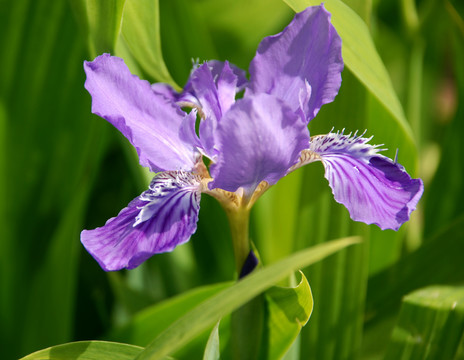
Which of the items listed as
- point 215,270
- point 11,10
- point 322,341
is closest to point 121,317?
point 215,270

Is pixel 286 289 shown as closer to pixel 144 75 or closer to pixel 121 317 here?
pixel 144 75

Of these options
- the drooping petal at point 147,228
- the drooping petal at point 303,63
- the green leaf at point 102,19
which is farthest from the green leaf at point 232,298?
the green leaf at point 102,19

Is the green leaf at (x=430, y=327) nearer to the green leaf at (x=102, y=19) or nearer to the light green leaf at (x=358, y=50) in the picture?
the light green leaf at (x=358, y=50)

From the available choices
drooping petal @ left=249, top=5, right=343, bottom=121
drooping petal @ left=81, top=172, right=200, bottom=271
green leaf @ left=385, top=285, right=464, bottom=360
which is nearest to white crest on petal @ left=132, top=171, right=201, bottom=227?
drooping petal @ left=81, top=172, right=200, bottom=271

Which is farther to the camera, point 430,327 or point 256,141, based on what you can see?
point 430,327

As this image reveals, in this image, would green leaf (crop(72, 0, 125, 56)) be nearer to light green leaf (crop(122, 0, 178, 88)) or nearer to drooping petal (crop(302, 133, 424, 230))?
light green leaf (crop(122, 0, 178, 88))

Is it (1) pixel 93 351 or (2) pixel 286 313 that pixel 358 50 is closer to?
(2) pixel 286 313

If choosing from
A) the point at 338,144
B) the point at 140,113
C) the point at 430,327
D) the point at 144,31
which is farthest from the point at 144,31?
the point at 430,327

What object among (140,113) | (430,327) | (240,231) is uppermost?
(140,113)
